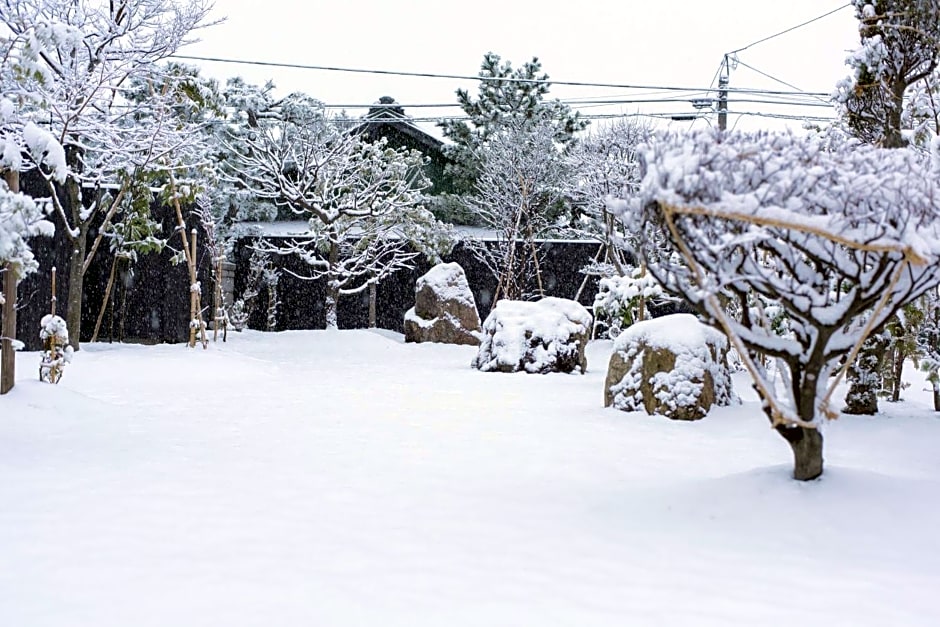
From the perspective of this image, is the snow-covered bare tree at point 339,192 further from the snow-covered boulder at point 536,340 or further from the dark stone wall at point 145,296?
the snow-covered boulder at point 536,340

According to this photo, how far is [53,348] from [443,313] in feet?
27.2

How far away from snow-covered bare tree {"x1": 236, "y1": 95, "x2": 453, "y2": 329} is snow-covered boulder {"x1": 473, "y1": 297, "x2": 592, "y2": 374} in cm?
556

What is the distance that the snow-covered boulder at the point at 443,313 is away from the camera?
1368 centimetres

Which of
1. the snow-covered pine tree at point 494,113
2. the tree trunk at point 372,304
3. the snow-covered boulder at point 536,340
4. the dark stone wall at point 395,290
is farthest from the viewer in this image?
the snow-covered pine tree at point 494,113

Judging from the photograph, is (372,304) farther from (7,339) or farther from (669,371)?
(7,339)

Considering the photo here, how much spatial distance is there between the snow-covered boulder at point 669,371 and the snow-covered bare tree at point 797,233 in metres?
2.44

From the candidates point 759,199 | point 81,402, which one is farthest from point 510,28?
point 759,199

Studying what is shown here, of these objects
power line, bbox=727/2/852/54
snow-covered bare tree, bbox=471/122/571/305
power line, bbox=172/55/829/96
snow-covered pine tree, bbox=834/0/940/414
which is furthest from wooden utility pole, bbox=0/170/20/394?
power line, bbox=727/2/852/54

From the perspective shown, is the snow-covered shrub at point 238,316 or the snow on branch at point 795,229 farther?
the snow-covered shrub at point 238,316

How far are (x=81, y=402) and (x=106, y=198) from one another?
5056 millimetres

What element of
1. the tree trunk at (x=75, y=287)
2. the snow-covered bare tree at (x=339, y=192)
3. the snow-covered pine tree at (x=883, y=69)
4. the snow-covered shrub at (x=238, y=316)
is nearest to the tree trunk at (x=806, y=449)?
the snow-covered pine tree at (x=883, y=69)

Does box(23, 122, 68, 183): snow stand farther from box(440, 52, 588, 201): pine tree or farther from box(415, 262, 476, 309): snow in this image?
box(440, 52, 588, 201): pine tree

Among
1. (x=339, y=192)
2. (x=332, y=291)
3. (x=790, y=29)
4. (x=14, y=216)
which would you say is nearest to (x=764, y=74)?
(x=790, y=29)

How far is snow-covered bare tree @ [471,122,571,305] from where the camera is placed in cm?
1505
